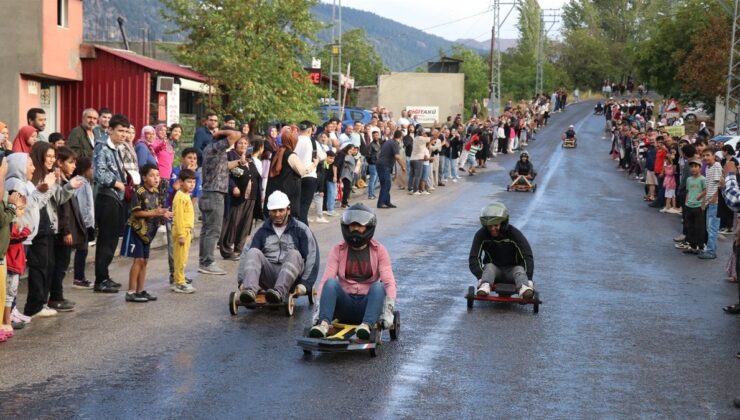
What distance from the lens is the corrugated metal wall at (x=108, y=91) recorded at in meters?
31.1

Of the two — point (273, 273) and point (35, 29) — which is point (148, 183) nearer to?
point (273, 273)

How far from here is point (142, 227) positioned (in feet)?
40.0

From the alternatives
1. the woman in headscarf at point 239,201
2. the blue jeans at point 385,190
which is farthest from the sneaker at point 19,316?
the blue jeans at point 385,190

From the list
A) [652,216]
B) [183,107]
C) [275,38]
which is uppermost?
[275,38]

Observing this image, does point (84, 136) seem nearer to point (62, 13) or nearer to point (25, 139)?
point (25, 139)

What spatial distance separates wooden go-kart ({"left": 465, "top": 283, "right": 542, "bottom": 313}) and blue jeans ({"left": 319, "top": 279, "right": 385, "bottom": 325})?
2.34m

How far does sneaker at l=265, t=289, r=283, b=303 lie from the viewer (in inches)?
435

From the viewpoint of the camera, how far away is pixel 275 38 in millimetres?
36938

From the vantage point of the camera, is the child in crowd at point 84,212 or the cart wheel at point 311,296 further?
the child in crowd at point 84,212

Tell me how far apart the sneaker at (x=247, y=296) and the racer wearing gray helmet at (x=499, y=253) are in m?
2.70

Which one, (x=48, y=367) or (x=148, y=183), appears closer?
(x=48, y=367)

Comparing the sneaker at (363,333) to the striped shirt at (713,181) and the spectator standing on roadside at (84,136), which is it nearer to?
the spectator standing on roadside at (84,136)

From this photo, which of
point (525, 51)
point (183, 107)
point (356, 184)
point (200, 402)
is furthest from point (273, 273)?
point (525, 51)

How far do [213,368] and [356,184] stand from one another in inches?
915
